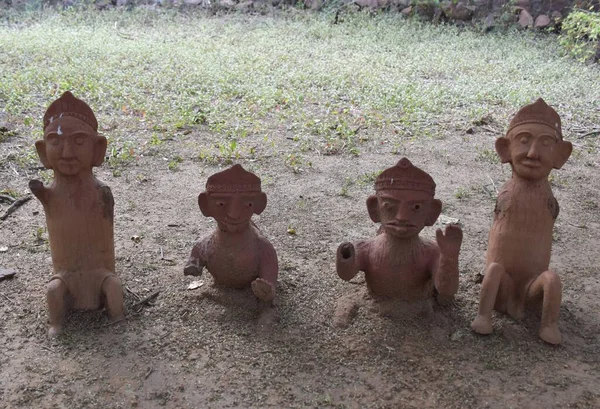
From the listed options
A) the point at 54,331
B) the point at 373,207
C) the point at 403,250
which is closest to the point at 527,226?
the point at 403,250

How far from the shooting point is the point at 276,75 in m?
8.62

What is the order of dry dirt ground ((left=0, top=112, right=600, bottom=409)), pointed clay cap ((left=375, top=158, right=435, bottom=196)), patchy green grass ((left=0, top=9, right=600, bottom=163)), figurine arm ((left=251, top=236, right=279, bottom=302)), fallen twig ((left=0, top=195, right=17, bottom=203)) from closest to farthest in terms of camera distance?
dry dirt ground ((left=0, top=112, right=600, bottom=409)) < pointed clay cap ((left=375, top=158, right=435, bottom=196)) < figurine arm ((left=251, top=236, right=279, bottom=302)) < fallen twig ((left=0, top=195, right=17, bottom=203)) < patchy green grass ((left=0, top=9, right=600, bottom=163))

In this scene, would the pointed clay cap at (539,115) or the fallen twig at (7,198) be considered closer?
the pointed clay cap at (539,115)

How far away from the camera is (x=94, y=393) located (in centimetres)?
282

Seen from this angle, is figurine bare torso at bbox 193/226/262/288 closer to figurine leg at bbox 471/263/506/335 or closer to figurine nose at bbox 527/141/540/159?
figurine leg at bbox 471/263/506/335

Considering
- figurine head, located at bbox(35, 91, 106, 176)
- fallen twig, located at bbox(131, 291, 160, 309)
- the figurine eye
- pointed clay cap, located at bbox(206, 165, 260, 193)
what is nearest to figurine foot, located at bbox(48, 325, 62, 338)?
fallen twig, located at bbox(131, 291, 160, 309)

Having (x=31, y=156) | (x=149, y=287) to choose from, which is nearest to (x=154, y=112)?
(x=31, y=156)

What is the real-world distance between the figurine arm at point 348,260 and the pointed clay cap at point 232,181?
562 millimetres

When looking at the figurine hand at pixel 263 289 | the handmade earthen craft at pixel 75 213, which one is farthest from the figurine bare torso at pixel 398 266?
the handmade earthen craft at pixel 75 213

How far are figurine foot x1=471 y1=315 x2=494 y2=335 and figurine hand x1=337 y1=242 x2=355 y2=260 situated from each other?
72cm

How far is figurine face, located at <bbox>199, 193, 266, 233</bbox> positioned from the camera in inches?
128

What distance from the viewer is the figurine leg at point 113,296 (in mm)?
3279

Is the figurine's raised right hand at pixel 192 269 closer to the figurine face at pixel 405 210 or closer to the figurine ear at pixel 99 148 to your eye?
the figurine ear at pixel 99 148

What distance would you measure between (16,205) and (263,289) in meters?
2.61
